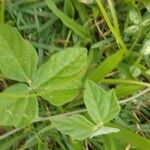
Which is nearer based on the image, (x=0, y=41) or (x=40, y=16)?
(x=0, y=41)

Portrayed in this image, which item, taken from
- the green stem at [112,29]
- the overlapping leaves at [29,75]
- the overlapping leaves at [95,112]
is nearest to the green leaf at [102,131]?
the overlapping leaves at [95,112]

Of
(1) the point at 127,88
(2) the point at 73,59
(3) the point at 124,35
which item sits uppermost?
(2) the point at 73,59

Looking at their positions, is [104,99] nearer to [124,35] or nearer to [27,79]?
[27,79]

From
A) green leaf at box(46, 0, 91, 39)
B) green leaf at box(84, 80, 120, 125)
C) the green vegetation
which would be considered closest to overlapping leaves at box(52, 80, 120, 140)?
green leaf at box(84, 80, 120, 125)

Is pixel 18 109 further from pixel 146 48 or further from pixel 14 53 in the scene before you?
pixel 146 48

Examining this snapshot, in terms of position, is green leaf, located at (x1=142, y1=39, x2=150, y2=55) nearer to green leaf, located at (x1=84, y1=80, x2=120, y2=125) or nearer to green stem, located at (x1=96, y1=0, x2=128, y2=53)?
green stem, located at (x1=96, y1=0, x2=128, y2=53)

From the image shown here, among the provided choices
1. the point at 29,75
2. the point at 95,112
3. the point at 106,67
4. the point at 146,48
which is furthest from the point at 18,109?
the point at 146,48

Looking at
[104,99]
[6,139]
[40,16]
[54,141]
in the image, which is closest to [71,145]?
[54,141]
